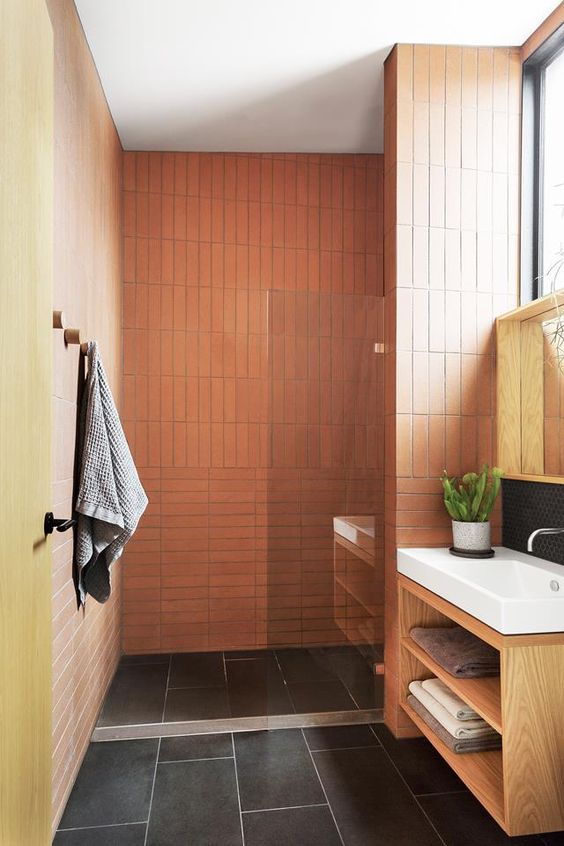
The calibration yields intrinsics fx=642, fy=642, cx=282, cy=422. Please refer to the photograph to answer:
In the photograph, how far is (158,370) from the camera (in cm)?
344

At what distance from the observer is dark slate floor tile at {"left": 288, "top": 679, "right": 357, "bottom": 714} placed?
257 cm

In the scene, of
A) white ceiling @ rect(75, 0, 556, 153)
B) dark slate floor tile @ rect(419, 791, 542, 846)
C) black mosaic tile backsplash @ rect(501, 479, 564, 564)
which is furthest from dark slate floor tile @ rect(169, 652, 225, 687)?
white ceiling @ rect(75, 0, 556, 153)

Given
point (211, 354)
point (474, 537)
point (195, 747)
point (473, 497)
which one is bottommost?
point (195, 747)

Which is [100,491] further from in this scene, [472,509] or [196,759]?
[472,509]

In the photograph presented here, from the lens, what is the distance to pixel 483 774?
6.10 ft

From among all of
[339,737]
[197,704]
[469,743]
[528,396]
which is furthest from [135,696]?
[528,396]

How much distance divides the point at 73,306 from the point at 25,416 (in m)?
1.04

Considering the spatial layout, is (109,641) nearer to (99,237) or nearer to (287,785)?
(287,785)

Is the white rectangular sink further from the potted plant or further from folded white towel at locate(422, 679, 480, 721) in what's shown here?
folded white towel at locate(422, 679, 480, 721)

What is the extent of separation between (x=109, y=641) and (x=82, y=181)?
201 cm

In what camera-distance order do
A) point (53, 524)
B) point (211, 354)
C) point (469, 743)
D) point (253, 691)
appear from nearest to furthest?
point (53, 524), point (469, 743), point (253, 691), point (211, 354)

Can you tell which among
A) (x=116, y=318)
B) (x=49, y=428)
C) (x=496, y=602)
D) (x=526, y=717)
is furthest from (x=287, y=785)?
(x=116, y=318)

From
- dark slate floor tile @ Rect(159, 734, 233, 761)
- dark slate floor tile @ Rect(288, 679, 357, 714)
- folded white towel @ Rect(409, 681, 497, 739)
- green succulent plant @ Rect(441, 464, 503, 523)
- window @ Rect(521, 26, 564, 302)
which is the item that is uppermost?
window @ Rect(521, 26, 564, 302)

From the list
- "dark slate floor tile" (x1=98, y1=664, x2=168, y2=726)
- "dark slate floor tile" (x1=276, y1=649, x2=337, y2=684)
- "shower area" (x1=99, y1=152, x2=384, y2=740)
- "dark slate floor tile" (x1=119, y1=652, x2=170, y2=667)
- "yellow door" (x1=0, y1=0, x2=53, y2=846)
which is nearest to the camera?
"yellow door" (x1=0, y1=0, x2=53, y2=846)
